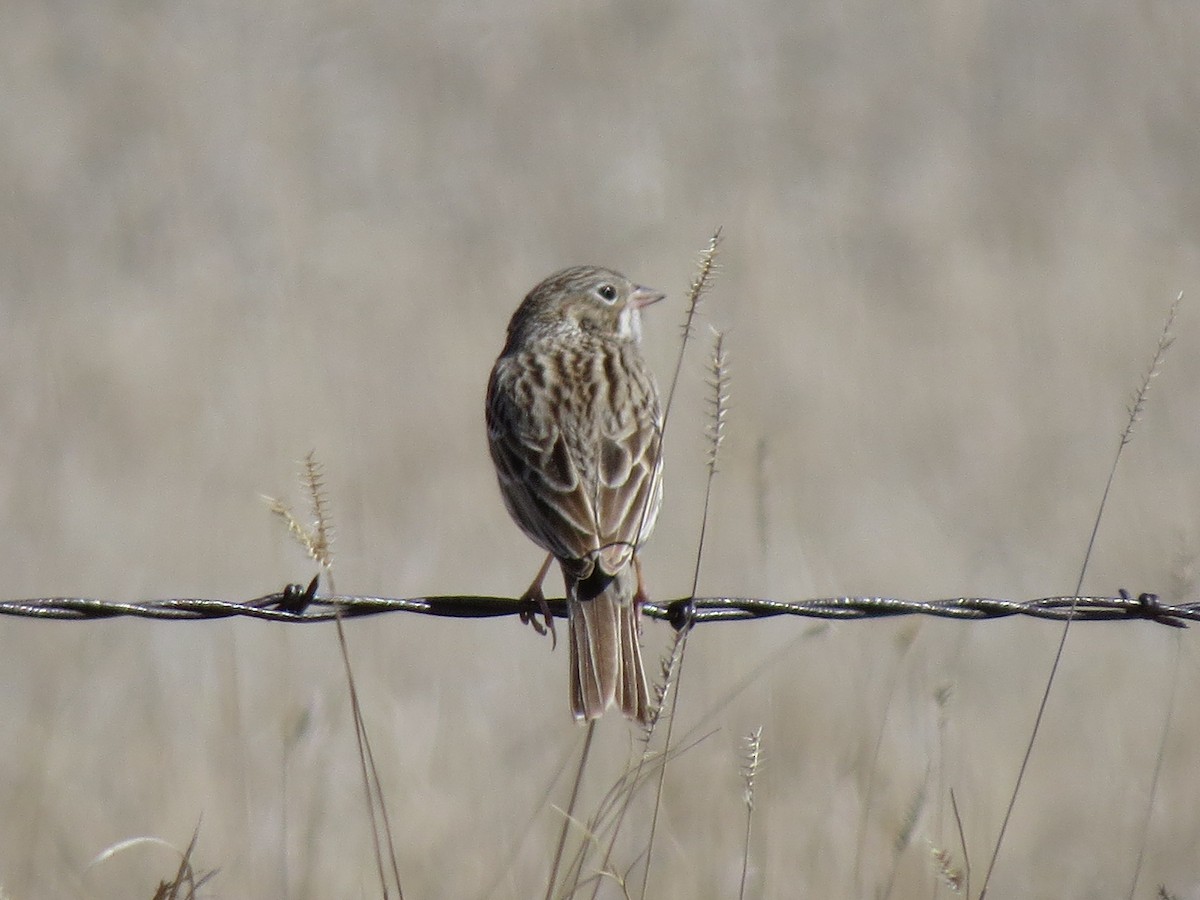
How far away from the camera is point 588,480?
5.84 metres

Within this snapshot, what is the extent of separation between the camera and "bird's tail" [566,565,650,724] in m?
5.28

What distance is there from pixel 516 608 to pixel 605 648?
0.70 m

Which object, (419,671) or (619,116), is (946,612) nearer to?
(419,671)

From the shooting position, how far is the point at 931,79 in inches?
916

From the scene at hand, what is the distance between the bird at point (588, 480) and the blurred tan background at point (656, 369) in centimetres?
37

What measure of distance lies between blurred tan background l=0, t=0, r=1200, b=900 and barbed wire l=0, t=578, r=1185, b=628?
0.64 meters

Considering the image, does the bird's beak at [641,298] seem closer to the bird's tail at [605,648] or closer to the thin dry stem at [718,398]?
the bird's tail at [605,648]

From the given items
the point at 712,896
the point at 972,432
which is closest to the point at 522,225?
the point at 972,432

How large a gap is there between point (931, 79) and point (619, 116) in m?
3.82

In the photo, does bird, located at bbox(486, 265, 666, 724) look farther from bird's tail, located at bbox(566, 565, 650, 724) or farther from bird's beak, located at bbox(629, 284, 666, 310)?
bird's beak, located at bbox(629, 284, 666, 310)

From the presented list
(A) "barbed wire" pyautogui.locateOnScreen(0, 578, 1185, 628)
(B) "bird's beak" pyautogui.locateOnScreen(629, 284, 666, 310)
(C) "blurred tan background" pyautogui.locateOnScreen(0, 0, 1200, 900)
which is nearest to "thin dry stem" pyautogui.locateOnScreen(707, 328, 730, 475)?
(A) "barbed wire" pyautogui.locateOnScreen(0, 578, 1185, 628)

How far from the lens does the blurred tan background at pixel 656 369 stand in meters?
8.98

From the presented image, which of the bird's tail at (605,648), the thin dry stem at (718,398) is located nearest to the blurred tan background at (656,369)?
the bird's tail at (605,648)

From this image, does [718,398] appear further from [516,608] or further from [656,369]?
[656,369]
